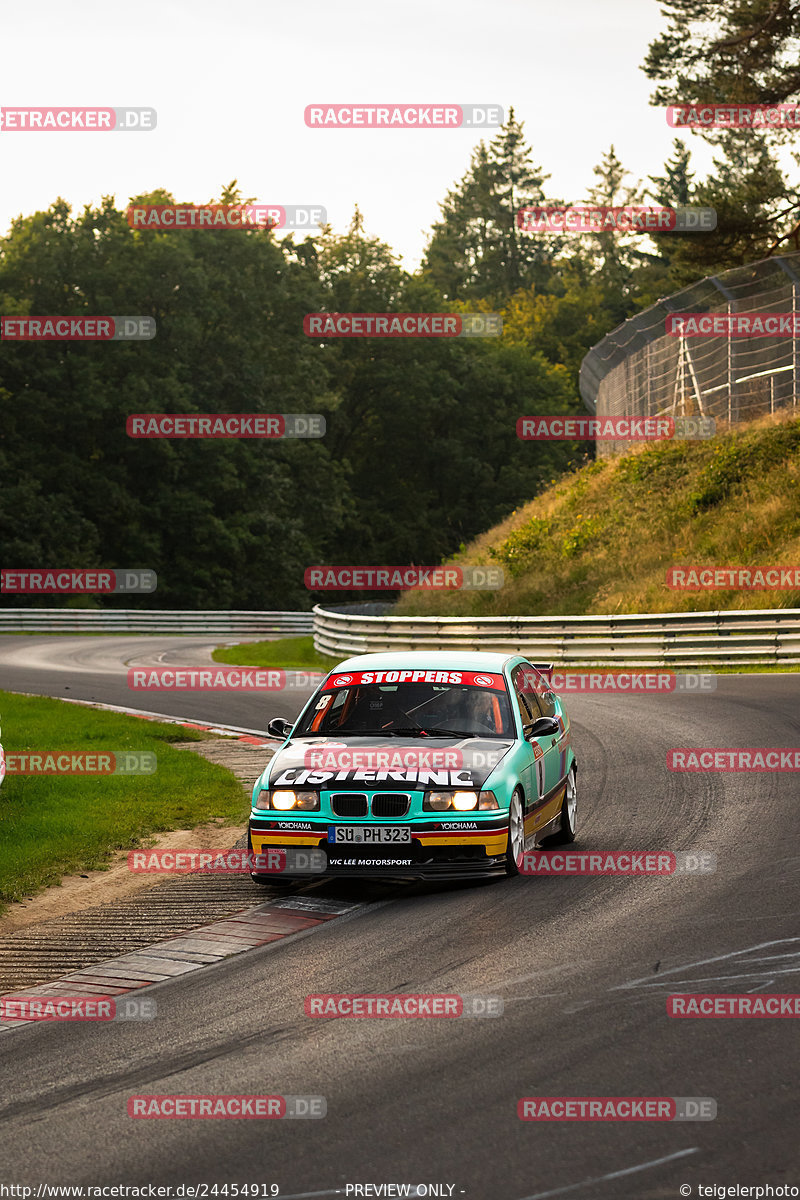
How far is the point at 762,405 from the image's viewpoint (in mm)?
32406

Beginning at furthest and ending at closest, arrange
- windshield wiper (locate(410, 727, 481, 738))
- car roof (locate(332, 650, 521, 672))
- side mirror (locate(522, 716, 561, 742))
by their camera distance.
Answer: car roof (locate(332, 650, 521, 672)), side mirror (locate(522, 716, 561, 742)), windshield wiper (locate(410, 727, 481, 738))

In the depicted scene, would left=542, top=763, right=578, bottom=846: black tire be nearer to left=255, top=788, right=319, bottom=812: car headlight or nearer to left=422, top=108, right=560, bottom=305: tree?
left=255, top=788, right=319, bottom=812: car headlight

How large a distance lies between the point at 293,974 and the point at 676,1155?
9.27ft

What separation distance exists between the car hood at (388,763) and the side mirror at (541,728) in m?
0.39

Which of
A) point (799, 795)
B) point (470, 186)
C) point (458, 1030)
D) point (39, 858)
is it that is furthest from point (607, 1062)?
point (470, 186)

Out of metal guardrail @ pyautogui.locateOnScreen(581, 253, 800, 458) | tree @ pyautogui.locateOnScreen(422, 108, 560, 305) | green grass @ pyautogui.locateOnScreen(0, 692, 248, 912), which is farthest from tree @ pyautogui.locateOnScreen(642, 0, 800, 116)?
tree @ pyautogui.locateOnScreen(422, 108, 560, 305)

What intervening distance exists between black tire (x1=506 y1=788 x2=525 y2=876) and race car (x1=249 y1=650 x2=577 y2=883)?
0.4 inches

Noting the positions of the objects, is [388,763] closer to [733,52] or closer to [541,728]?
[541,728]

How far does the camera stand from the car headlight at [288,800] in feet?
28.8

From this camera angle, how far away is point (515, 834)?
8.98 meters

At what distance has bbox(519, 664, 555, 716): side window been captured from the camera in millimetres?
10547

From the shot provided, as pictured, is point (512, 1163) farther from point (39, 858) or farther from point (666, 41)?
point (666, 41)

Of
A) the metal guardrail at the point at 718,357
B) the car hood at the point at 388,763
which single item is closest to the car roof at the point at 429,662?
the car hood at the point at 388,763

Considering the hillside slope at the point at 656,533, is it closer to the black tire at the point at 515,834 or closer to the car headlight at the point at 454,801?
the black tire at the point at 515,834
